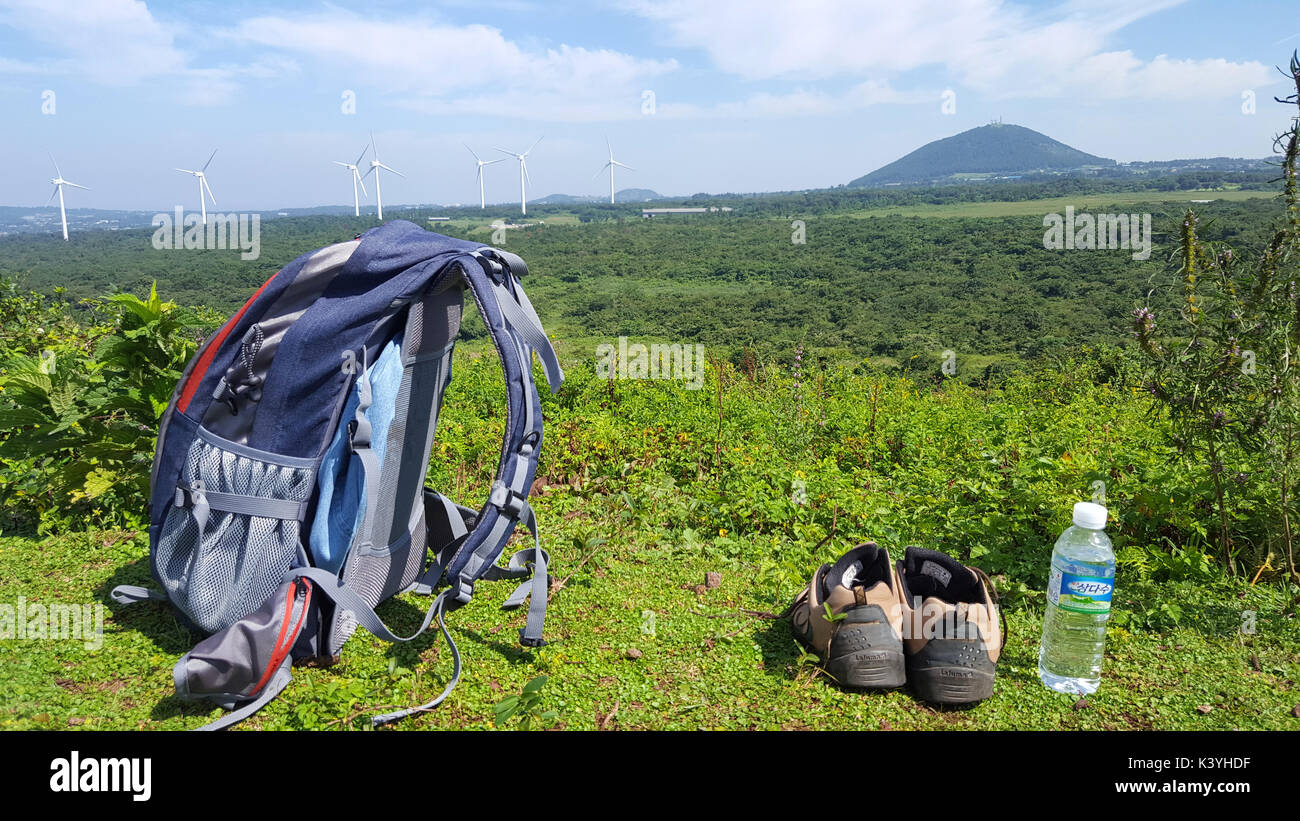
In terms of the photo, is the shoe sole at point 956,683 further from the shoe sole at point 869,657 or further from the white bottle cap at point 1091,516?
the white bottle cap at point 1091,516

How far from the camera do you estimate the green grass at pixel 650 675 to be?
8.30ft

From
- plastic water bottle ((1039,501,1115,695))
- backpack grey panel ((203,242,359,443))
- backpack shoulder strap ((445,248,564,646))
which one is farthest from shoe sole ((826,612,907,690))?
backpack grey panel ((203,242,359,443))

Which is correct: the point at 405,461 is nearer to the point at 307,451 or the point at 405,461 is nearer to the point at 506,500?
the point at 307,451

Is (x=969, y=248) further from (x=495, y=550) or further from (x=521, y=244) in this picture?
(x=495, y=550)

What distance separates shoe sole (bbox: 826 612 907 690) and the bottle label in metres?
0.59

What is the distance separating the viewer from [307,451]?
8.63 ft

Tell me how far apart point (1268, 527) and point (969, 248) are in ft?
306

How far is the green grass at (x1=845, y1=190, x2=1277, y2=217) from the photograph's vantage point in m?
89.5

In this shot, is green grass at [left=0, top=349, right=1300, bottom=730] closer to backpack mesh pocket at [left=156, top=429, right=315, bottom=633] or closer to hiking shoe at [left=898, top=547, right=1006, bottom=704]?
hiking shoe at [left=898, top=547, right=1006, bottom=704]

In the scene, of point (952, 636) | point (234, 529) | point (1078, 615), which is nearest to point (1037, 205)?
point (1078, 615)

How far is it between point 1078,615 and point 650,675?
60.6 inches

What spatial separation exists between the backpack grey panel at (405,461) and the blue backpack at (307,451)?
3cm

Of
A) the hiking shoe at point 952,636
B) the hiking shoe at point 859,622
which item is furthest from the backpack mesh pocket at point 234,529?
the hiking shoe at point 952,636

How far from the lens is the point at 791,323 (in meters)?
62.6
